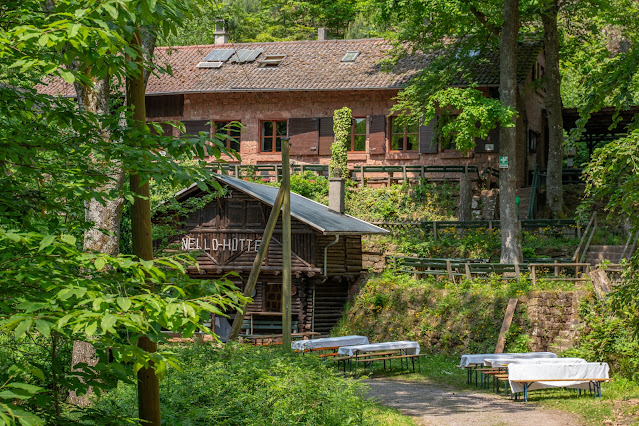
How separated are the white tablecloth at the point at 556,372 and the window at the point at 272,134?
20.2 m

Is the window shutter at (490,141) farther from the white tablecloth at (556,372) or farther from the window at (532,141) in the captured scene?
the white tablecloth at (556,372)

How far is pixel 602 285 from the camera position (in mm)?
17719

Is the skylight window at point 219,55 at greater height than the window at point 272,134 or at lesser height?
greater

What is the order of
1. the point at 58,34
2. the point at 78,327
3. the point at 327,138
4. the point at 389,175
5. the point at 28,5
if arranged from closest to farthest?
the point at 78,327, the point at 58,34, the point at 28,5, the point at 389,175, the point at 327,138

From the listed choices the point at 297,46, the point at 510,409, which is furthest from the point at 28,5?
the point at 297,46

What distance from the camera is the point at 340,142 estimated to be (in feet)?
97.1

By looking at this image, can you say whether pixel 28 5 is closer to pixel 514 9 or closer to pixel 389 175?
pixel 514 9

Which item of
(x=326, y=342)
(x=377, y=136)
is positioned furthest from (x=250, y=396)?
(x=377, y=136)

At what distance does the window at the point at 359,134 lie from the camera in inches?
1264

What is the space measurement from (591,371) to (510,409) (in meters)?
1.96

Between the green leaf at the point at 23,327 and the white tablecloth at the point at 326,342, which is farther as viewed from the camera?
the white tablecloth at the point at 326,342

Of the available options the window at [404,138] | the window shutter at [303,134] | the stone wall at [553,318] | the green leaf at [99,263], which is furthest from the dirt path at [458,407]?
the window shutter at [303,134]

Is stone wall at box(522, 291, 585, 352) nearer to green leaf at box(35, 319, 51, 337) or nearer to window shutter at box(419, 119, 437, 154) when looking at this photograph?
window shutter at box(419, 119, 437, 154)

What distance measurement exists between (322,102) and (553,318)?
54.4 ft
